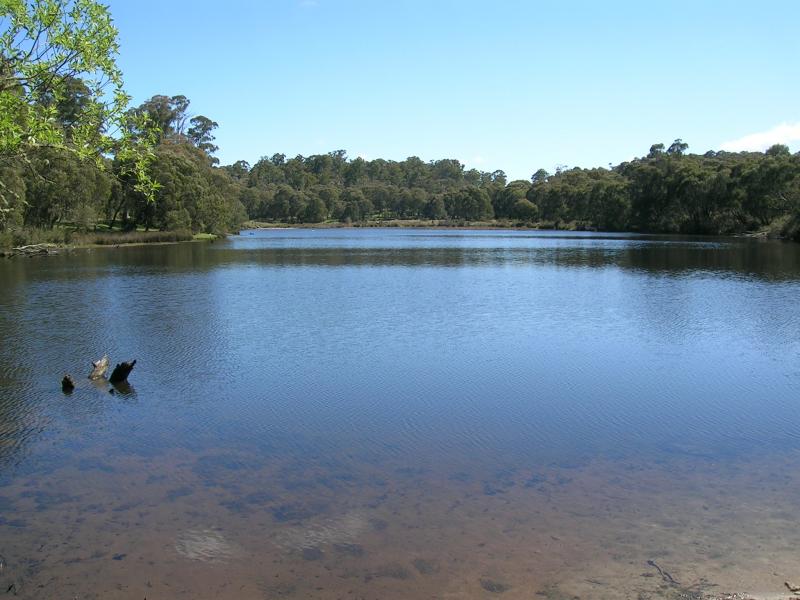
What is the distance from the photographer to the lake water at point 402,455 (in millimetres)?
6590

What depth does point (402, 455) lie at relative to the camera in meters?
9.88

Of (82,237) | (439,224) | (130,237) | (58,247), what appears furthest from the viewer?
(439,224)

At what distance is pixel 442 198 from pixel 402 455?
171 meters

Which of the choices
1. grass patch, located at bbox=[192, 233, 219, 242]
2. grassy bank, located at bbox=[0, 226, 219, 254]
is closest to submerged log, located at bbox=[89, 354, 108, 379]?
grassy bank, located at bbox=[0, 226, 219, 254]

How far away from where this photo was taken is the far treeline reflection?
6038 cm

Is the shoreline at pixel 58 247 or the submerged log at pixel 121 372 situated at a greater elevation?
the shoreline at pixel 58 247

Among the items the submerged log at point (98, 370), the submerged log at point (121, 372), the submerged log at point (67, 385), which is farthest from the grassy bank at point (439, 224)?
the submerged log at point (67, 385)

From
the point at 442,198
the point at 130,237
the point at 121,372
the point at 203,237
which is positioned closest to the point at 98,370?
the point at 121,372

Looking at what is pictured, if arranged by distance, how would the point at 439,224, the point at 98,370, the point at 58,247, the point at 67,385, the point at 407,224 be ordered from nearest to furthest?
the point at 67,385 < the point at 98,370 < the point at 58,247 < the point at 407,224 < the point at 439,224

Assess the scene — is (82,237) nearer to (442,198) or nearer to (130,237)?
(130,237)

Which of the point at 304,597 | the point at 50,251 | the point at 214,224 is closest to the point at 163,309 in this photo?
the point at 304,597

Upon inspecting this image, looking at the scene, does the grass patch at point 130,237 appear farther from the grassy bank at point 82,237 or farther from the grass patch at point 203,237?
the grass patch at point 203,237

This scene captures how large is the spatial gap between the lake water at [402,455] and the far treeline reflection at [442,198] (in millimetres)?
13779

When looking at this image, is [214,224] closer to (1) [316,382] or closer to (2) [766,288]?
(2) [766,288]
